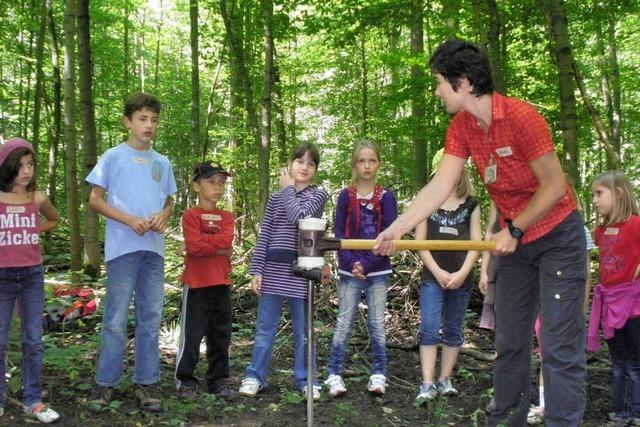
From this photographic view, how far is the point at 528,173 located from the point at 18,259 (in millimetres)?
3307

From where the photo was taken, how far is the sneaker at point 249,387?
4.51 meters

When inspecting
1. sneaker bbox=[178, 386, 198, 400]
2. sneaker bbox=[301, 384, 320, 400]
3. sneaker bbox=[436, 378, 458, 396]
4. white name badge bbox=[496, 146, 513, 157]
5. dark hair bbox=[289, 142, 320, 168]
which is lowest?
Result: sneaker bbox=[436, 378, 458, 396]

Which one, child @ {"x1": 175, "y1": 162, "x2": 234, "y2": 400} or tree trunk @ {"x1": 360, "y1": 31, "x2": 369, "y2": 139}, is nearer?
child @ {"x1": 175, "y1": 162, "x2": 234, "y2": 400}

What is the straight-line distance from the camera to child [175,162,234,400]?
4.52 m

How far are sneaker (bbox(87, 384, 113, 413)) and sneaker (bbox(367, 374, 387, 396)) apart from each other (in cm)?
201

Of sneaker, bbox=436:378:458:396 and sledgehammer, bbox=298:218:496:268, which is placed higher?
sledgehammer, bbox=298:218:496:268

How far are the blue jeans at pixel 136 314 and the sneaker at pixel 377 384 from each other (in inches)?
66.6

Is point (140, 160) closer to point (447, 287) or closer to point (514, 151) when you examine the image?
point (447, 287)

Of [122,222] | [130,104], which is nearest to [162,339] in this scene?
[122,222]

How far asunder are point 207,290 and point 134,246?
72 cm

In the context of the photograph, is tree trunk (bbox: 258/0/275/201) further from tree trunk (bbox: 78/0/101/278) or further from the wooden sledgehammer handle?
the wooden sledgehammer handle

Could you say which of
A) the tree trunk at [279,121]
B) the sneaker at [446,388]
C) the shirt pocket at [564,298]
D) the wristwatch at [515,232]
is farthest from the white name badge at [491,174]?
the tree trunk at [279,121]

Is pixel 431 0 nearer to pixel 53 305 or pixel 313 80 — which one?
pixel 53 305

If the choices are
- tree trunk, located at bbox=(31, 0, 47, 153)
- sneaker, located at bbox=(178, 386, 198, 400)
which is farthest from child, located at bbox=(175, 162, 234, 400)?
tree trunk, located at bbox=(31, 0, 47, 153)
